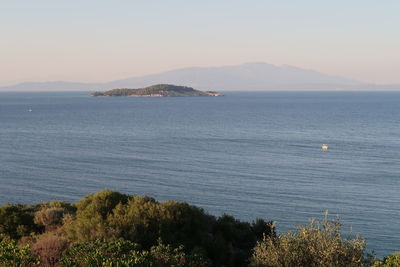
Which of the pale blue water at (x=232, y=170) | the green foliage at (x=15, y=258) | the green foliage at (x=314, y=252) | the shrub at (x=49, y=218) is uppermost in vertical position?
the green foliage at (x=15, y=258)

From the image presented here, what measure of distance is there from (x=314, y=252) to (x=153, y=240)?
20.4 ft

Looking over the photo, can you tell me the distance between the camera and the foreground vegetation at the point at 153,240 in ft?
40.4

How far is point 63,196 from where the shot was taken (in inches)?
1763

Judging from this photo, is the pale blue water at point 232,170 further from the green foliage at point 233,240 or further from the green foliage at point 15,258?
the green foliage at point 15,258

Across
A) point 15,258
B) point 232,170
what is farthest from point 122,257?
point 232,170

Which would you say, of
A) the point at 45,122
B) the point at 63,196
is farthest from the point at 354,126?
the point at 63,196

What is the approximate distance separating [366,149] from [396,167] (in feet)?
49.9

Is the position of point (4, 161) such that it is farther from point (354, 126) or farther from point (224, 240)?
point (354, 126)

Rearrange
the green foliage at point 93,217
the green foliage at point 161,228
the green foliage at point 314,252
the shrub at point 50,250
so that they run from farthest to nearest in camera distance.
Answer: the green foliage at point 161,228
the green foliage at point 93,217
the green foliage at point 314,252
the shrub at point 50,250

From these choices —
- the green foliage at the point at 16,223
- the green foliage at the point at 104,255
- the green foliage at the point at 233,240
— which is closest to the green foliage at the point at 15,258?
the green foliage at the point at 104,255

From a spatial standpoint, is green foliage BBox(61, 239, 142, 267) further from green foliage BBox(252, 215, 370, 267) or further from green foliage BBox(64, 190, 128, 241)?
green foliage BBox(252, 215, 370, 267)

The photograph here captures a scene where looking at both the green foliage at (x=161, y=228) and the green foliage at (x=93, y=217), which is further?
the green foliage at (x=161, y=228)

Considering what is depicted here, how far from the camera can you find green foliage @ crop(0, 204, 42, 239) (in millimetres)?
20625

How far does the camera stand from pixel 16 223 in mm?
21125
